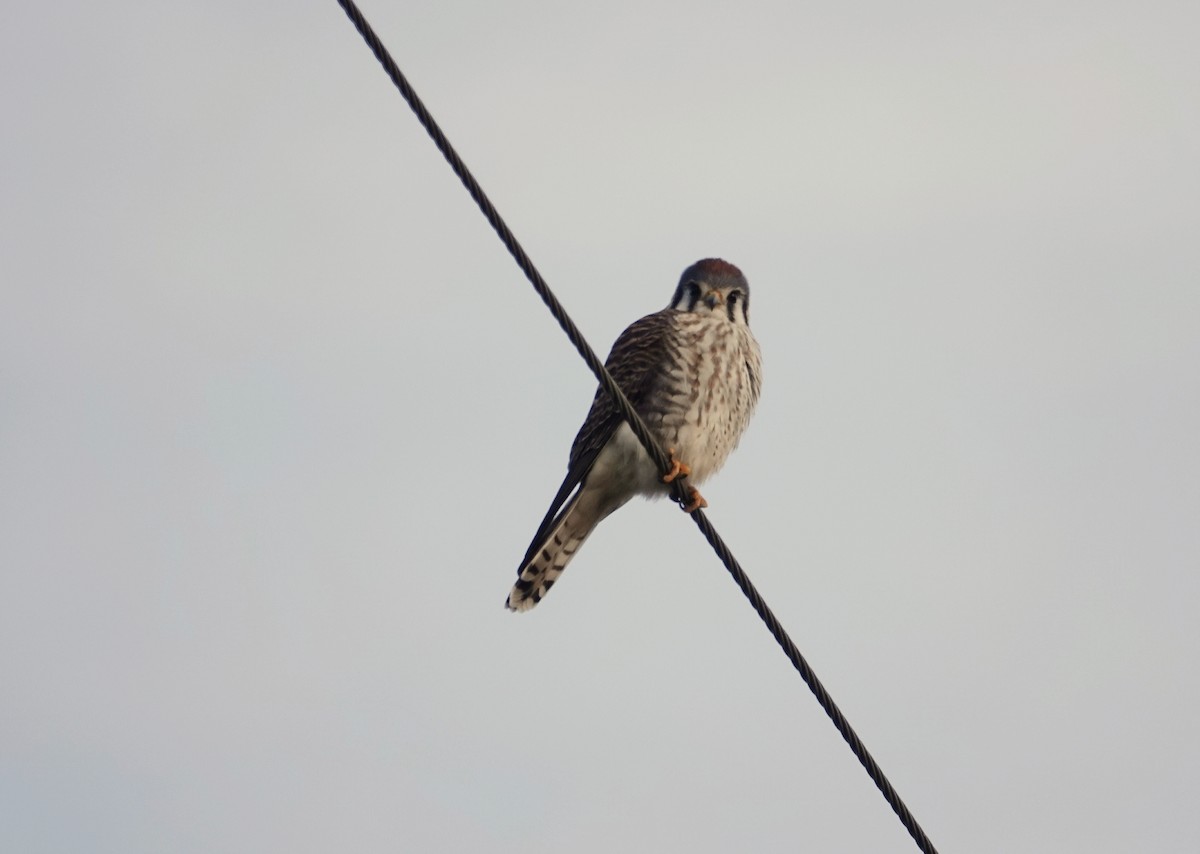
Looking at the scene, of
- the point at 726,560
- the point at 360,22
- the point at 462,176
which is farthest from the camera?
the point at 726,560

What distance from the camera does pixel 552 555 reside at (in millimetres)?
6223

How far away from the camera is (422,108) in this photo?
336 cm

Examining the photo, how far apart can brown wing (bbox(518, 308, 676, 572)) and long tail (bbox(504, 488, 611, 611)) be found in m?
0.03

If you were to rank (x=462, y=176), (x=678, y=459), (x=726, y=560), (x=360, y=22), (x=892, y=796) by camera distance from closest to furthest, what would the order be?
(x=360, y=22) → (x=462, y=176) → (x=892, y=796) → (x=726, y=560) → (x=678, y=459)

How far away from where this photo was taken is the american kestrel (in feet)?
19.7

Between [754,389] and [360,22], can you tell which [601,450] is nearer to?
[754,389]

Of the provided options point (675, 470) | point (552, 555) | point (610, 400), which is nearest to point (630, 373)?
point (610, 400)

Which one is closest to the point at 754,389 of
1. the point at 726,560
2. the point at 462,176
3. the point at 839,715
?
the point at 726,560

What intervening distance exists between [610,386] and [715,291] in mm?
2526

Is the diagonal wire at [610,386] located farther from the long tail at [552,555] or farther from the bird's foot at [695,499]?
the long tail at [552,555]

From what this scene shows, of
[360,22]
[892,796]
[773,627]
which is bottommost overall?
[892,796]

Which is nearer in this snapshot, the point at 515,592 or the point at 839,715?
the point at 839,715

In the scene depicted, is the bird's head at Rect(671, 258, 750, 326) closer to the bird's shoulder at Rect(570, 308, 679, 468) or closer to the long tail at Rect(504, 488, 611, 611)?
the bird's shoulder at Rect(570, 308, 679, 468)

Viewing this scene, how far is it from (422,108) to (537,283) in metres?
0.51
